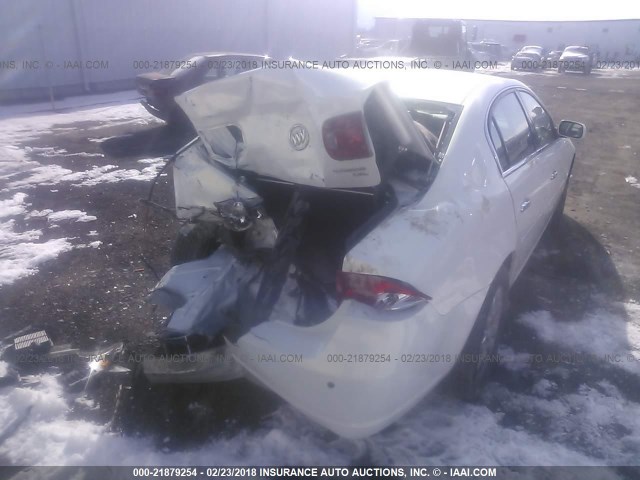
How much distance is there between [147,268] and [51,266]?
83 cm

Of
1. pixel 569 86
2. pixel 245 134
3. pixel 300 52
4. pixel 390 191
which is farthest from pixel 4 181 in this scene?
pixel 569 86

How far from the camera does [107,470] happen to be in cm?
254

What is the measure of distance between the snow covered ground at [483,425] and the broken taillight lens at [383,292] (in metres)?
0.89

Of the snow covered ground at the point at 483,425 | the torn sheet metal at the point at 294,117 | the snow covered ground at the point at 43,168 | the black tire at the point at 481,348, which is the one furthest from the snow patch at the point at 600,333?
the snow covered ground at the point at 43,168

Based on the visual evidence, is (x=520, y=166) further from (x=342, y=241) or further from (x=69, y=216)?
(x=69, y=216)

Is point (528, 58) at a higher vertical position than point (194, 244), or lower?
lower

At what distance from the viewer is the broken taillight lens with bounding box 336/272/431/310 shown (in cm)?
222

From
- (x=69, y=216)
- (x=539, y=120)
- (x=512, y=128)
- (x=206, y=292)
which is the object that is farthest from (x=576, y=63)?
(x=206, y=292)

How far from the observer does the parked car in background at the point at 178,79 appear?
33.1ft

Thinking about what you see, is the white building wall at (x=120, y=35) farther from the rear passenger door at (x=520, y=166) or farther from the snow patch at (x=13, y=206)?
the rear passenger door at (x=520, y=166)

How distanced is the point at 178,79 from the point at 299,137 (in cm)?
847

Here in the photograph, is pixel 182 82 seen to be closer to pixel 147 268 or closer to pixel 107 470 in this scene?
pixel 147 268

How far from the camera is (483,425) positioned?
2.82m

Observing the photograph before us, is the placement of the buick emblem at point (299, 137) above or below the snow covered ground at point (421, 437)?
above
